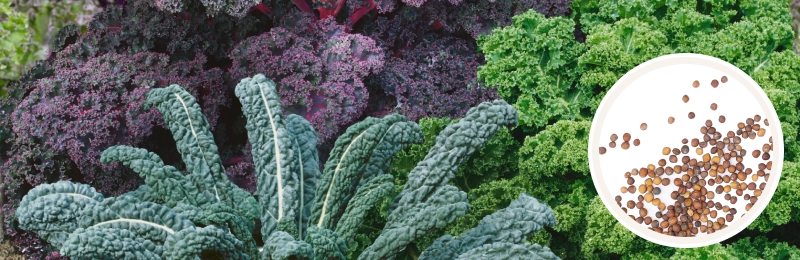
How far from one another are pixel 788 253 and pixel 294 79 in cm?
180

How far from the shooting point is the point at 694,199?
2555 millimetres

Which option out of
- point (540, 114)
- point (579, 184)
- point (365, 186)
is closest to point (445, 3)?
point (540, 114)

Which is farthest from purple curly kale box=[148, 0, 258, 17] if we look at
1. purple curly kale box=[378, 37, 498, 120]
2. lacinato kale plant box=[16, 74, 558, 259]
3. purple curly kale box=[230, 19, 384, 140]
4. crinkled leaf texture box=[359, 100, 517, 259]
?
crinkled leaf texture box=[359, 100, 517, 259]

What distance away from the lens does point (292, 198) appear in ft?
7.47

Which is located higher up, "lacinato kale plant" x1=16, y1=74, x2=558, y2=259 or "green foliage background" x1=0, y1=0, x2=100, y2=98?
"green foliage background" x1=0, y1=0, x2=100, y2=98

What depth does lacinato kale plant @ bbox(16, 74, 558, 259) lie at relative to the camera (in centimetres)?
210

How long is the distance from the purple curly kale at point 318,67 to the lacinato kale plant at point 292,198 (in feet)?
1.17

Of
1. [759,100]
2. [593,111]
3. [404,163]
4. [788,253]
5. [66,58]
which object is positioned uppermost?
[66,58]

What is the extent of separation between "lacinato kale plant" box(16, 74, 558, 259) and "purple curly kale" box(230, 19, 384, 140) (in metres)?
0.36

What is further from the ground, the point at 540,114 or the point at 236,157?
the point at 236,157

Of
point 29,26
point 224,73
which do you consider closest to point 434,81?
point 224,73

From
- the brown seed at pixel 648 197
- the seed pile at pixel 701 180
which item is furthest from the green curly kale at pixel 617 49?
the brown seed at pixel 648 197

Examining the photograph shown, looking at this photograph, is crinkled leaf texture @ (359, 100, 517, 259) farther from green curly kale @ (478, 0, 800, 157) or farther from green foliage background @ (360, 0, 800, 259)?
green curly kale @ (478, 0, 800, 157)

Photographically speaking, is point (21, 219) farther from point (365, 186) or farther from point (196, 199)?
point (365, 186)
